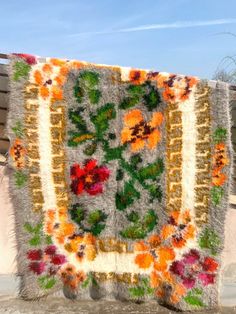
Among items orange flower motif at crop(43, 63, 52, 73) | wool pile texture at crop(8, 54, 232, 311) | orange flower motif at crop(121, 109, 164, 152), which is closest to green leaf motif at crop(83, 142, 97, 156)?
wool pile texture at crop(8, 54, 232, 311)

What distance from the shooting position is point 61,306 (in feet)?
6.95

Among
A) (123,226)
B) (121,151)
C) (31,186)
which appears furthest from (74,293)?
(121,151)

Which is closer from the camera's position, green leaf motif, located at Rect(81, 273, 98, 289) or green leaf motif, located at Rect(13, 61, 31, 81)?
green leaf motif, located at Rect(13, 61, 31, 81)

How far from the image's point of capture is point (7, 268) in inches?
85.1

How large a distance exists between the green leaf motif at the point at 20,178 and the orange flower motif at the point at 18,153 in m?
0.03

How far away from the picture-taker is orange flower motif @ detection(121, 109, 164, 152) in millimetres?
2018

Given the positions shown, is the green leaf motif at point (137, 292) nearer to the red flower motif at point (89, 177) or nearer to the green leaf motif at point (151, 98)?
the red flower motif at point (89, 177)

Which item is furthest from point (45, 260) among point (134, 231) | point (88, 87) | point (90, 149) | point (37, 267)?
point (88, 87)

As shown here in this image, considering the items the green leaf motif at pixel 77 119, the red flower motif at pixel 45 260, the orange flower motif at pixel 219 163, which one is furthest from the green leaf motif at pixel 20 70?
the orange flower motif at pixel 219 163

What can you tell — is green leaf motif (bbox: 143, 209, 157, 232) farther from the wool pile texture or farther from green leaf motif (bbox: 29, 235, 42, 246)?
green leaf motif (bbox: 29, 235, 42, 246)

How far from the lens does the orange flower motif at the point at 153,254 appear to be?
2.07m

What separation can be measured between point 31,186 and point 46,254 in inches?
11.4

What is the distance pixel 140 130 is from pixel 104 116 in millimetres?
155

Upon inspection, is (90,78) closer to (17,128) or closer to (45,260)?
(17,128)
